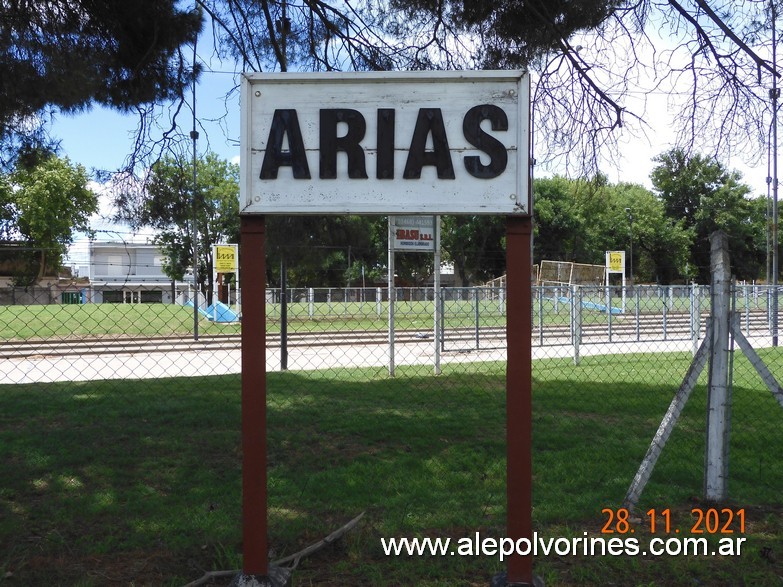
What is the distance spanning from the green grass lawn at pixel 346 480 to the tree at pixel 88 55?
270cm

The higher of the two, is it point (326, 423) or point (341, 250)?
point (341, 250)

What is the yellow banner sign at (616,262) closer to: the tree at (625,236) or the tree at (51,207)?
the tree at (625,236)

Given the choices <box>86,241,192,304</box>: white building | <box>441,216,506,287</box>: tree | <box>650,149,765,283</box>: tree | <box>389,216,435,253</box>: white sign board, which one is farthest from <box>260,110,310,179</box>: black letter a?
<box>441,216,506,287</box>: tree

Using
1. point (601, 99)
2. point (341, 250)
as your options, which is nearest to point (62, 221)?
point (341, 250)

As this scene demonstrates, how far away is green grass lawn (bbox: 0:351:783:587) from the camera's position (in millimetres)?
3449

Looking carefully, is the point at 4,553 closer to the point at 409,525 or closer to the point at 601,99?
the point at 409,525

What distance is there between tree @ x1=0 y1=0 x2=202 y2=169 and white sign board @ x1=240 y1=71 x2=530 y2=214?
3.54m

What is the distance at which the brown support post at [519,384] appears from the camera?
2934 millimetres

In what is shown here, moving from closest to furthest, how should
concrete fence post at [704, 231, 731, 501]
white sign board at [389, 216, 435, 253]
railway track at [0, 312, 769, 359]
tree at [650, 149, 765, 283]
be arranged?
concrete fence post at [704, 231, 731, 501] → white sign board at [389, 216, 435, 253] → railway track at [0, 312, 769, 359] → tree at [650, 149, 765, 283]

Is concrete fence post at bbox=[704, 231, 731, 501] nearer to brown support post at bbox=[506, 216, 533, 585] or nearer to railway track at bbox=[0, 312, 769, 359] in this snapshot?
brown support post at bbox=[506, 216, 533, 585]

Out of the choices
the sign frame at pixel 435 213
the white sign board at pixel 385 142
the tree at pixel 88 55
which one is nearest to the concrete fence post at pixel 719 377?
the sign frame at pixel 435 213

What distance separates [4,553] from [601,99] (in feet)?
18.7

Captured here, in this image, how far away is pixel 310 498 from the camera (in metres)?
4.43

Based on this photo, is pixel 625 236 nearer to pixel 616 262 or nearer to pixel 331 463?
pixel 616 262
